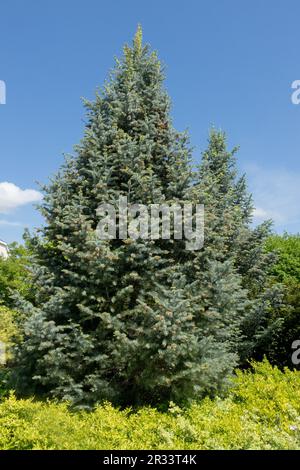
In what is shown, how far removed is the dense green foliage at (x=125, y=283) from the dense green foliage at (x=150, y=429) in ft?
2.53

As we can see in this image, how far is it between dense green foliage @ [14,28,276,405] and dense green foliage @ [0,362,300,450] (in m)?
0.77

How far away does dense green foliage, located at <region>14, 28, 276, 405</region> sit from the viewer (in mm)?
6977

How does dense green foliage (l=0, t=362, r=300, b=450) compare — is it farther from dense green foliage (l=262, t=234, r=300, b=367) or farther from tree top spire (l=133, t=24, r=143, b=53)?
tree top spire (l=133, t=24, r=143, b=53)

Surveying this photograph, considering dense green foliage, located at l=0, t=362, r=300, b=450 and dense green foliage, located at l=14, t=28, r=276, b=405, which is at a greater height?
dense green foliage, located at l=14, t=28, r=276, b=405

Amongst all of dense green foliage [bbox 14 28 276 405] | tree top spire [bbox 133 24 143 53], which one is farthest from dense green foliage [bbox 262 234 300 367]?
tree top spire [bbox 133 24 143 53]

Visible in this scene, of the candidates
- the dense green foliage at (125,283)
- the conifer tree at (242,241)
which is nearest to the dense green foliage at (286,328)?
the conifer tree at (242,241)

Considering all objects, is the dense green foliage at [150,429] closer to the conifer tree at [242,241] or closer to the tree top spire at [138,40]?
the conifer tree at [242,241]

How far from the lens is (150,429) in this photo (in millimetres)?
5797

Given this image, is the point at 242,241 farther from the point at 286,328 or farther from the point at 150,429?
the point at 150,429

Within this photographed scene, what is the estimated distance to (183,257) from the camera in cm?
848

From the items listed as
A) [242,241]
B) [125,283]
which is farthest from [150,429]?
[242,241]

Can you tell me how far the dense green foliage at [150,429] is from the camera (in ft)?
17.2

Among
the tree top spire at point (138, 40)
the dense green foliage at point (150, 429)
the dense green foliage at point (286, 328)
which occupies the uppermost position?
the tree top spire at point (138, 40)
